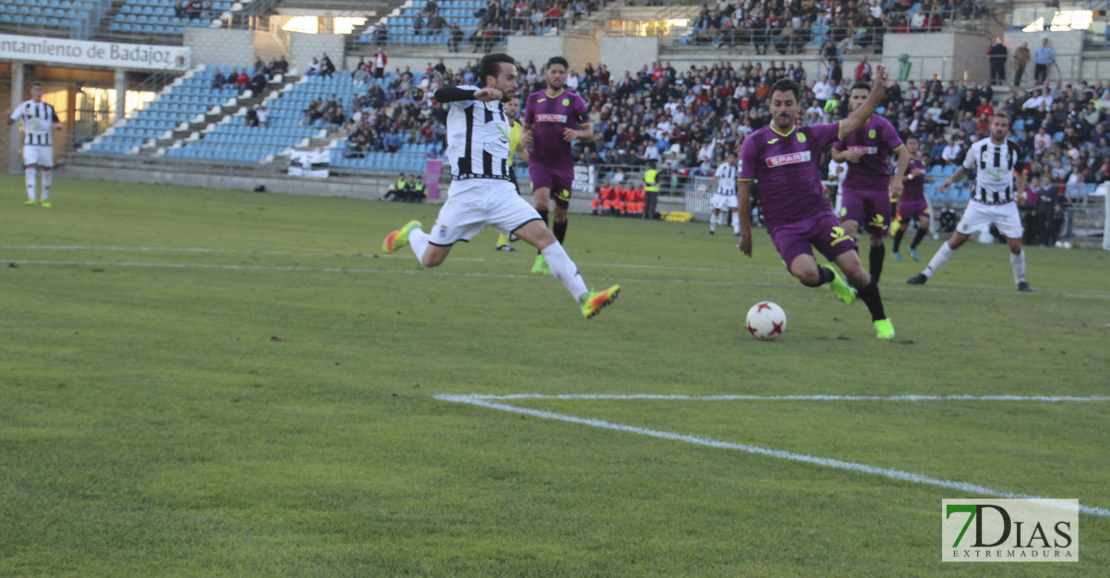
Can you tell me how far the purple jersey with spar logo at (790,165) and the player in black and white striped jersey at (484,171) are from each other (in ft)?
5.65

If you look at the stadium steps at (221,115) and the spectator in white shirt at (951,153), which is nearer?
the spectator in white shirt at (951,153)

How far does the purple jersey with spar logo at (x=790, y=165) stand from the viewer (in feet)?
31.3

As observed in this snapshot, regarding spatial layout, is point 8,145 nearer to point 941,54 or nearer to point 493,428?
point 941,54

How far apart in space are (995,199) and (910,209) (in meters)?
5.31

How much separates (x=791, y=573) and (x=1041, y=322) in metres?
8.34

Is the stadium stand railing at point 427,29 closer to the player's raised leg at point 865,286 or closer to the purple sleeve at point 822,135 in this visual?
the purple sleeve at point 822,135

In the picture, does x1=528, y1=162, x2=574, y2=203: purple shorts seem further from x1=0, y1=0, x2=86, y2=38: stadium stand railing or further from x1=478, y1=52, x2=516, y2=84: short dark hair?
x1=0, y1=0, x2=86, y2=38: stadium stand railing

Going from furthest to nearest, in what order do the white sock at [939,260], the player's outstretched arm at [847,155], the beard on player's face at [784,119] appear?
the white sock at [939,260] → the player's outstretched arm at [847,155] → the beard on player's face at [784,119]

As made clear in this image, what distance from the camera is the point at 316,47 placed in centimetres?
5119

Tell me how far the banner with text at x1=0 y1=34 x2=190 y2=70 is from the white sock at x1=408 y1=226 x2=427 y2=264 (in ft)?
144

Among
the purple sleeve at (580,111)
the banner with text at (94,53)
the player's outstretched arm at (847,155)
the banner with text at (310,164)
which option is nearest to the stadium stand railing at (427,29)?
the banner with text at (94,53)

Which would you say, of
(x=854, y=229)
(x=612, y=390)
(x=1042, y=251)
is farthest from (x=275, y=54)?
(x=612, y=390)

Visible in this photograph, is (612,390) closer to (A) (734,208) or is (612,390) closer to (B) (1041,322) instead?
(B) (1041,322)

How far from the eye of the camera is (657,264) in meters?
16.5
